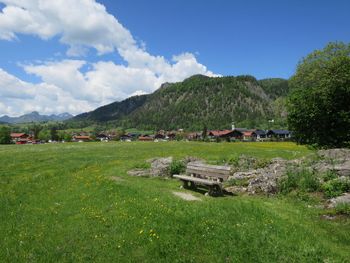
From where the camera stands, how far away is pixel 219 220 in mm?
9805

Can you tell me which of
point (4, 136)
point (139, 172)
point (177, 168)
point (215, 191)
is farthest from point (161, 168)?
point (4, 136)

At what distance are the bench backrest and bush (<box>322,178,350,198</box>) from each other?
15.4ft

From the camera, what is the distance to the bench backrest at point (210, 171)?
52.9 ft

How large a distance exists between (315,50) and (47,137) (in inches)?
7019

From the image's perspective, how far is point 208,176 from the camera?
17188 mm

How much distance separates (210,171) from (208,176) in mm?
368

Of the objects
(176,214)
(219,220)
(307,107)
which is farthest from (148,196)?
(307,107)

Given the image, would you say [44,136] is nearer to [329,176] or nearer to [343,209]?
[329,176]

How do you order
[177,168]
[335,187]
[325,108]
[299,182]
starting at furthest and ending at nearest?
[325,108] → [177,168] → [299,182] → [335,187]

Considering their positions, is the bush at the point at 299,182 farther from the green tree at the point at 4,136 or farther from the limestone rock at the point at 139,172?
the green tree at the point at 4,136

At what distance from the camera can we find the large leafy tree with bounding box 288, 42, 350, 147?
91.1ft

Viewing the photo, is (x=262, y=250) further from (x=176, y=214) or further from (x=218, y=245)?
(x=176, y=214)

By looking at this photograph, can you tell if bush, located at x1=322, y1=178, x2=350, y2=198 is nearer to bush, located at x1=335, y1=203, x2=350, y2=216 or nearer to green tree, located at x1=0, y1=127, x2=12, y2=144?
bush, located at x1=335, y1=203, x2=350, y2=216

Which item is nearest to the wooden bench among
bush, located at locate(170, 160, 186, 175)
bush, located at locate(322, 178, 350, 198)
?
bush, located at locate(170, 160, 186, 175)
